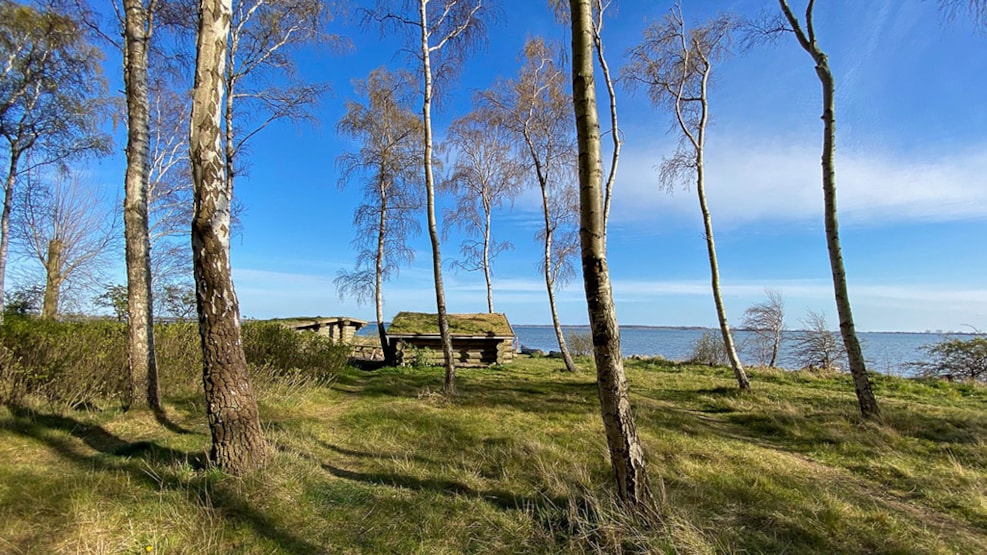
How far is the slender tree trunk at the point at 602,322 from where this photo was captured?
2.70 meters

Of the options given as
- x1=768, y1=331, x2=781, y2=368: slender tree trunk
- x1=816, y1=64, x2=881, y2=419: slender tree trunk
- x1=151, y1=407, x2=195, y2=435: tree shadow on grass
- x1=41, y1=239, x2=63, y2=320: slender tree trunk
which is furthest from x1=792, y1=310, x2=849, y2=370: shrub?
x1=41, y1=239, x2=63, y2=320: slender tree trunk

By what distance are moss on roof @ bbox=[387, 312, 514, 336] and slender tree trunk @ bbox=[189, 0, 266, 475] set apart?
1002 centimetres

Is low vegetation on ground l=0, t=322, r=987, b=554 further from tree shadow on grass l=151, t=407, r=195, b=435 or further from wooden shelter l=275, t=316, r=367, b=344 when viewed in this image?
wooden shelter l=275, t=316, r=367, b=344

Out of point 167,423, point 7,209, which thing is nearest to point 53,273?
point 7,209

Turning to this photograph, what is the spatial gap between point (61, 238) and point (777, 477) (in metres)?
21.3

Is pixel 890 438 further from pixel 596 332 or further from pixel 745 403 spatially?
pixel 596 332

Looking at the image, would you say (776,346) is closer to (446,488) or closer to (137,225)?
(446,488)

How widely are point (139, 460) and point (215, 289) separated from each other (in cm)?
174

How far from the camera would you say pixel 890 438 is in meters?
5.14

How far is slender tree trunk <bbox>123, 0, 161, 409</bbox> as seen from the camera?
5238mm

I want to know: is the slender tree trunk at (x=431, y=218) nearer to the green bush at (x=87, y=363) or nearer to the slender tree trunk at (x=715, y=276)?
the green bush at (x=87, y=363)

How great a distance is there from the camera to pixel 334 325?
16.5 m

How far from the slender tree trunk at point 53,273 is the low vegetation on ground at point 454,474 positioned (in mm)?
9923

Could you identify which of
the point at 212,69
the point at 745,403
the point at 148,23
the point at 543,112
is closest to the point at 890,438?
the point at 745,403
